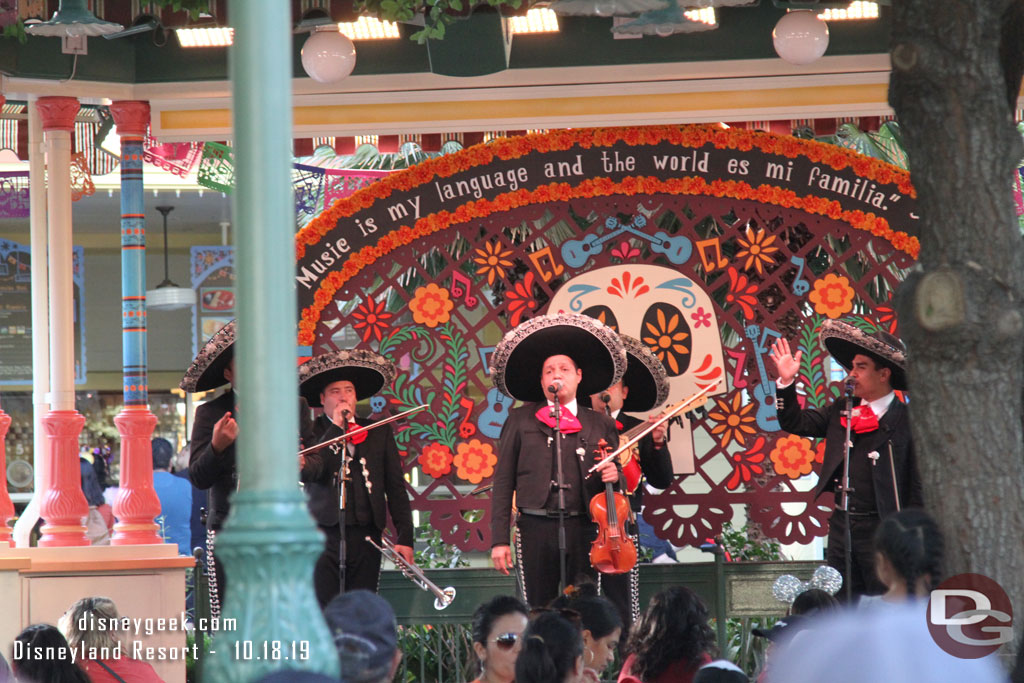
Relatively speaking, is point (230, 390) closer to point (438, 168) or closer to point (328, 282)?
point (328, 282)

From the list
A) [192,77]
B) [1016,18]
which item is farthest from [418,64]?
[1016,18]

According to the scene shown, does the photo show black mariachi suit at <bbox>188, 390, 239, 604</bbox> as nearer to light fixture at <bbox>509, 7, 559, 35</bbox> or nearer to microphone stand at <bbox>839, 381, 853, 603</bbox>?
light fixture at <bbox>509, 7, 559, 35</bbox>

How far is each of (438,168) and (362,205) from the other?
1.65ft

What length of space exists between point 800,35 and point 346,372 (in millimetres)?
2910

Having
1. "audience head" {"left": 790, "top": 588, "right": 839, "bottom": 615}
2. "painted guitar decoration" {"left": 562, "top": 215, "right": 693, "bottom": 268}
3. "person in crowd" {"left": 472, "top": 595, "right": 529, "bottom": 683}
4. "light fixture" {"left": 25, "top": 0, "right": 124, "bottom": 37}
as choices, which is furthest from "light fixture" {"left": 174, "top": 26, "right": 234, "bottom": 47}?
"audience head" {"left": 790, "top": 588, "right": 839, "bottom": 615}

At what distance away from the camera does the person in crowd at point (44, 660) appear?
414 cm

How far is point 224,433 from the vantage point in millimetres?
6613

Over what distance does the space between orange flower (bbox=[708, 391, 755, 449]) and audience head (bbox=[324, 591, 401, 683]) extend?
203 inches

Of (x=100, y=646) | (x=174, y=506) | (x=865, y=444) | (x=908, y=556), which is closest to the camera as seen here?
(x=908, y=556)

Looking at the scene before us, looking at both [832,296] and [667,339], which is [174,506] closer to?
[667,339]

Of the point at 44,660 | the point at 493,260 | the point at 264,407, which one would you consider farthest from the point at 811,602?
the point at 493,260

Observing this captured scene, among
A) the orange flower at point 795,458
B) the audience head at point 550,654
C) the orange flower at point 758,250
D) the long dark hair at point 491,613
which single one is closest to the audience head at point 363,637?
the audience head at point 550,654

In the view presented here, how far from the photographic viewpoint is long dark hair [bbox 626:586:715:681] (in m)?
4.30

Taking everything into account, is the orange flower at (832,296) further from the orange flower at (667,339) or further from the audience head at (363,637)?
the audience head at (363,637)
